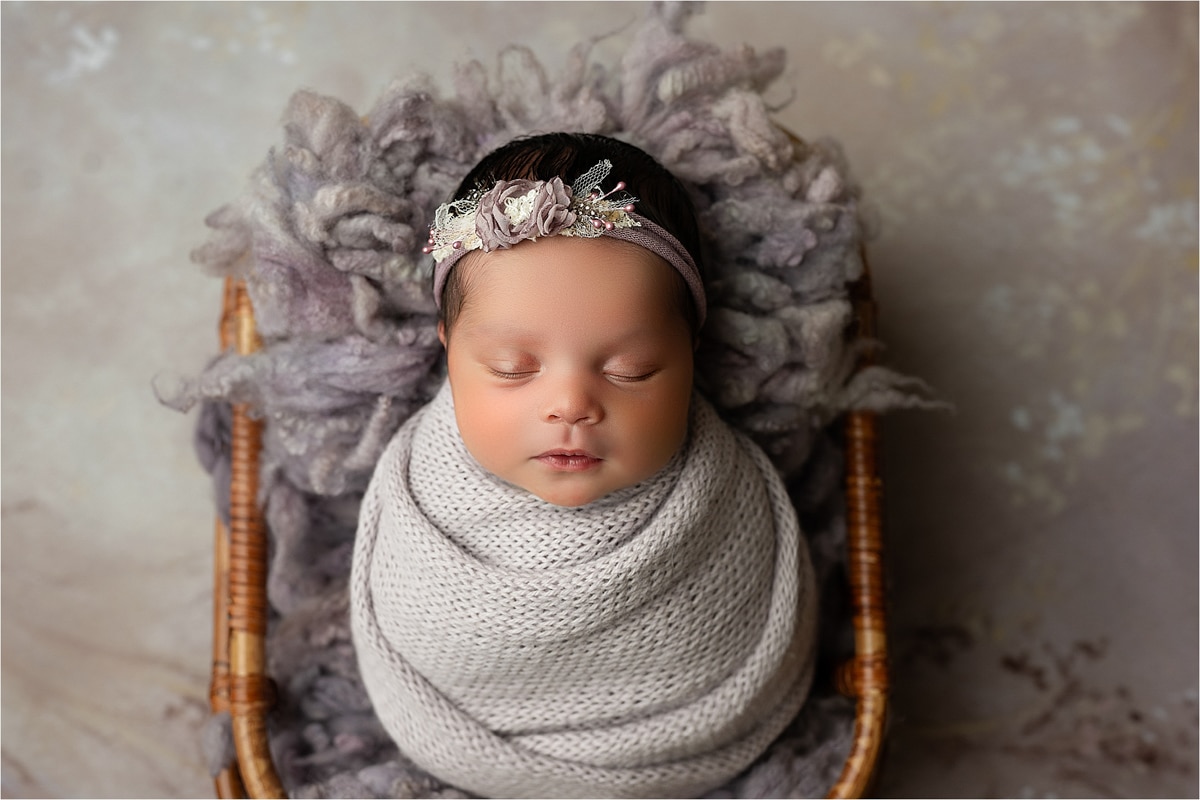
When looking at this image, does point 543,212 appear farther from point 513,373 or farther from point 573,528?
point 573,528

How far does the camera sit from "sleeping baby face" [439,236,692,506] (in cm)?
105

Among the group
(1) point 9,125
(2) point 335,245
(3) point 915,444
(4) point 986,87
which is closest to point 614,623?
(2) point 335,245

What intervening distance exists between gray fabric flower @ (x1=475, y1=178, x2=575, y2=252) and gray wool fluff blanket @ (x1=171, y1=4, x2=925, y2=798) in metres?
0.18

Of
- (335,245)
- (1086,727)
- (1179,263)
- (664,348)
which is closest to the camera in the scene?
(664,348)

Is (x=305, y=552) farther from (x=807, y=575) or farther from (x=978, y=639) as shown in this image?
(x=978, y=639)

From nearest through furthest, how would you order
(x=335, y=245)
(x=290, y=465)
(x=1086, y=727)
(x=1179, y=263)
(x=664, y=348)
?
(x=664, y=348) → (x=335, y=245) → (x=290, y=465) → (x=1086, y=727) → (x=1179, y=263)

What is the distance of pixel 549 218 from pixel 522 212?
31 mm

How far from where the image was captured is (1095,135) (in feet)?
5.62

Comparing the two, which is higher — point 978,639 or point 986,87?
point 986,87

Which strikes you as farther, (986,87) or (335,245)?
(986,87)

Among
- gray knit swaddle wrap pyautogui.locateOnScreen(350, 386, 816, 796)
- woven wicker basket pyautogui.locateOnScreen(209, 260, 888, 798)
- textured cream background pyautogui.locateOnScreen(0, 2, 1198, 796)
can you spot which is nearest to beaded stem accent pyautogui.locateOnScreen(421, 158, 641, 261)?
gray knit swaddle wrap pyautogui.locateOnScreen(350, 386, 816, 796)

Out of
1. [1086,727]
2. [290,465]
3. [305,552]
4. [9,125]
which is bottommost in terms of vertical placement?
[1086,727]

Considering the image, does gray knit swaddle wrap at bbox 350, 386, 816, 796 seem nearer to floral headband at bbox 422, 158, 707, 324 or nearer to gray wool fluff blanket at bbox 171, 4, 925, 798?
gray wool fluff blanket at bbox 171, 4, 925, 798

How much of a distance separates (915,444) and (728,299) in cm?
56
